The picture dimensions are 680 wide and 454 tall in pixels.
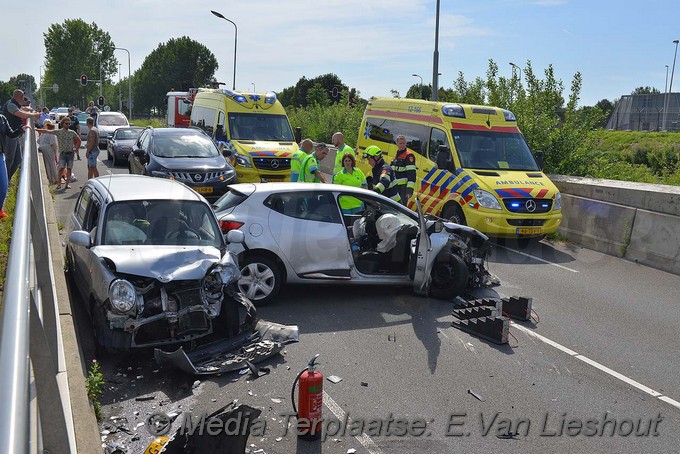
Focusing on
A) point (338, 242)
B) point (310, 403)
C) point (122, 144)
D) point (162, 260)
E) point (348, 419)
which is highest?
point (162, 260)

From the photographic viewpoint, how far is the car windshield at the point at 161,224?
7047mm

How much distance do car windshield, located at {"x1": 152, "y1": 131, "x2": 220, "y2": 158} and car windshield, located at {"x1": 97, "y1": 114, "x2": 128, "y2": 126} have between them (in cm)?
1690

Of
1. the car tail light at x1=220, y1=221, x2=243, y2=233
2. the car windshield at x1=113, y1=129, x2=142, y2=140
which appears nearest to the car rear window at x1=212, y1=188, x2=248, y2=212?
the car tail light at x1=220, y1=221, x2=243, y2=233

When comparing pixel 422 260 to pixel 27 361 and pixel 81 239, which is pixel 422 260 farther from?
pixel 27 361

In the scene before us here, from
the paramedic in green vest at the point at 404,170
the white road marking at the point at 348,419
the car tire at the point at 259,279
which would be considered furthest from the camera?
the paramedic in green vest at the point at 404,170

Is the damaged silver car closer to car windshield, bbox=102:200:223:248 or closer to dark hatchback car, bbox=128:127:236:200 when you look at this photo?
car windshield, bbox=102:200:223:248

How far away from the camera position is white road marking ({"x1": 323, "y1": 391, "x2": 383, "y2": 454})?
4984 mm

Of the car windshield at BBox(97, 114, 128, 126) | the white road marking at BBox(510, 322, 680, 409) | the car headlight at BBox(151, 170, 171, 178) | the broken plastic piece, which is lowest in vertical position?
the broken plastic piece

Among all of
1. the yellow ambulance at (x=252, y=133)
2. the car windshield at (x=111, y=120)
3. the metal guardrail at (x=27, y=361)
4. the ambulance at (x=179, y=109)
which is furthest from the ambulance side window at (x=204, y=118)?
the metal guardrail at (x=27, y=361)

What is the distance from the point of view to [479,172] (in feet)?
42.7

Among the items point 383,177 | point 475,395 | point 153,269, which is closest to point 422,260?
point 475,395

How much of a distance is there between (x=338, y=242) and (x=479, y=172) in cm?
530

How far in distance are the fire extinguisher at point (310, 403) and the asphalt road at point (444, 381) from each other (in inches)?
3.9

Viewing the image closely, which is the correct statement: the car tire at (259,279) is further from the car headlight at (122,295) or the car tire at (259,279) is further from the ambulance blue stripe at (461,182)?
the ambulance blue stripe at (461,182)
